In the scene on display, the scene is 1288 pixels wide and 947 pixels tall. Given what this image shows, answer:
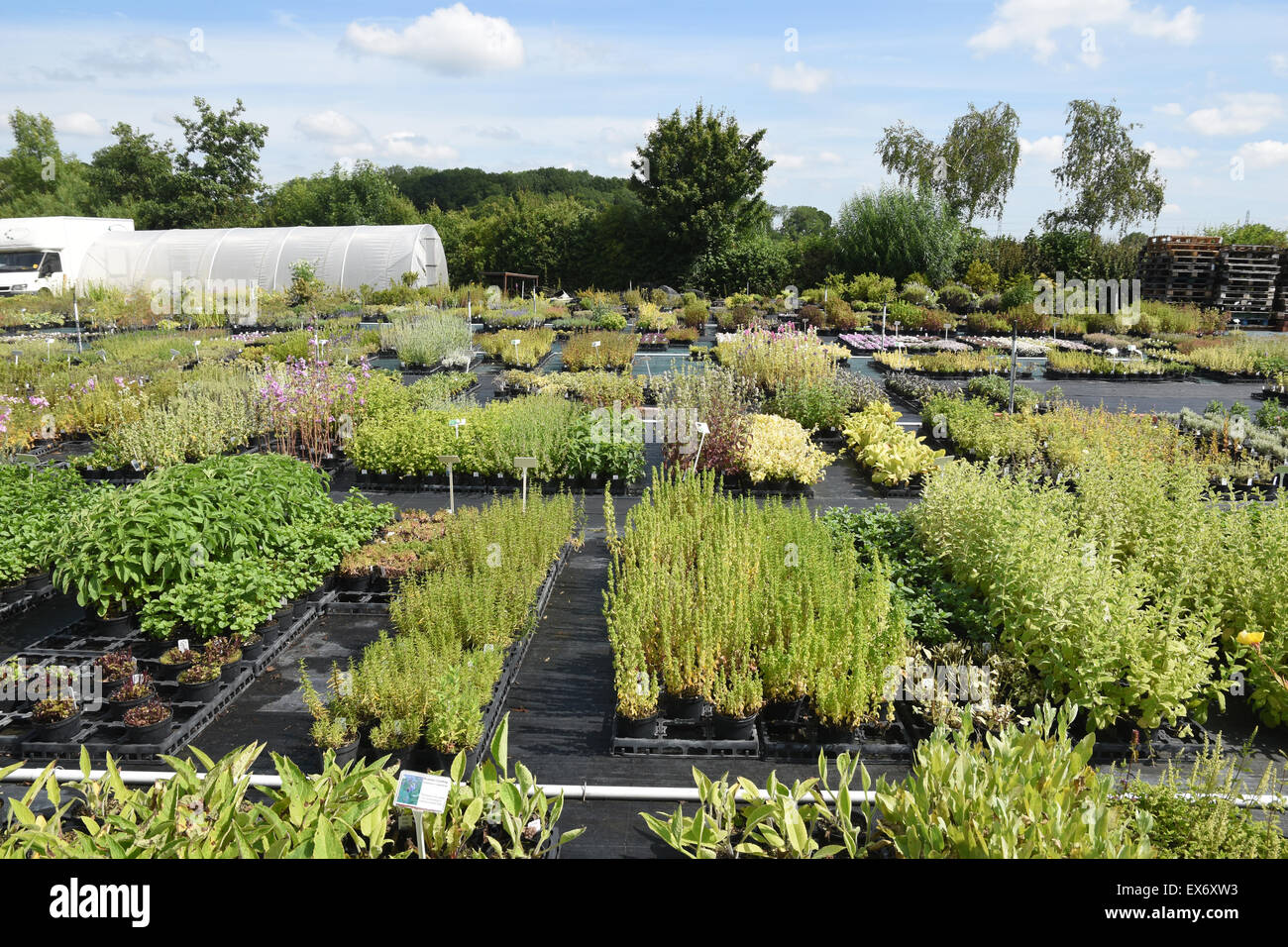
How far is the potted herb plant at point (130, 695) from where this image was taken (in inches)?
174

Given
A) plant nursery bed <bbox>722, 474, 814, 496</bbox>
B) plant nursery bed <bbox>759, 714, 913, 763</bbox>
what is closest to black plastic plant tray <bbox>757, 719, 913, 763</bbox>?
plant nursery bed <bbox>759, 714, 913, 763</bbox>

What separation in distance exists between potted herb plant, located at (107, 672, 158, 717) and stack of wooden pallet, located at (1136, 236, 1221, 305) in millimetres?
26710

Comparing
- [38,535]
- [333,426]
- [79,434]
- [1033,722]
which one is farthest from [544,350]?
[1033,722]

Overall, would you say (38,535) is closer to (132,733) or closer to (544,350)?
(132,733)

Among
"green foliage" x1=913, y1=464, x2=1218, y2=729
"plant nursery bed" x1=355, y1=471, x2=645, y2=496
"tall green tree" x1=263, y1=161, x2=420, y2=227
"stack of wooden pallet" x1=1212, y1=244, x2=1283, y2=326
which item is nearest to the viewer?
"green foliage" x1=913, y1=464, x2=1218, y2=729

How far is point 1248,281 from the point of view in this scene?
2308 centimetres

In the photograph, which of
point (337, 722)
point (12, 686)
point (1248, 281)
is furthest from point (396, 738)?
point (1248, 281)

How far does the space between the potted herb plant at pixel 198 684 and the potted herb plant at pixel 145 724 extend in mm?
293

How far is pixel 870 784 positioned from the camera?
4039 mm

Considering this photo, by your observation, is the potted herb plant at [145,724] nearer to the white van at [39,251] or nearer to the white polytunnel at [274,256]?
the white polytunnel at [274,256]

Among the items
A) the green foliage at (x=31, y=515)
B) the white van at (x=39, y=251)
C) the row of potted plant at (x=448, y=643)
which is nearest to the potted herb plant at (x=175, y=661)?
the row of potted plant at (x=448, y=643)

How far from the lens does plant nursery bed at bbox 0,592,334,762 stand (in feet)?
13.8

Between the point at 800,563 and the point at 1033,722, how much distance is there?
1.84 m

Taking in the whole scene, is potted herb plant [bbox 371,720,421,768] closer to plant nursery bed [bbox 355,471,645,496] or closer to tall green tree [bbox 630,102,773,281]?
plant nursery bed [bbox 355,471,645,496]
